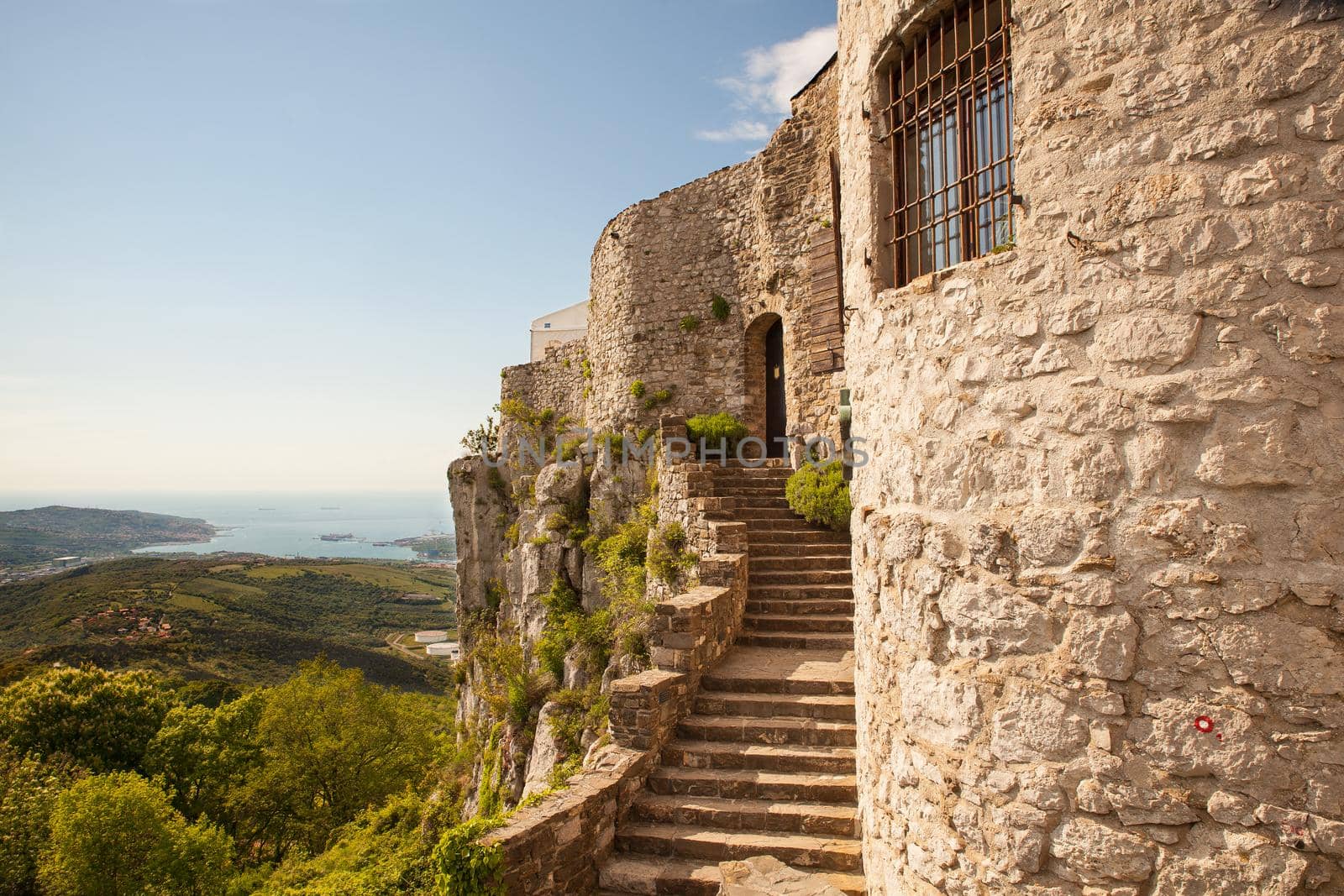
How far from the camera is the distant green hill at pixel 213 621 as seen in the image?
4706cm

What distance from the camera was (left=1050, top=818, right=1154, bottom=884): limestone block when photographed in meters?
3.34

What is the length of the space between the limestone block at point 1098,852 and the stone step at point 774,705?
189 inches

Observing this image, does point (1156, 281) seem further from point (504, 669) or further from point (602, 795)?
point (504, 669)

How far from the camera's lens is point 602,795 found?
7152 mm

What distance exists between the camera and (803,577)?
38.5 feet

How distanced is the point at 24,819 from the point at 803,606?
18995 millimetres

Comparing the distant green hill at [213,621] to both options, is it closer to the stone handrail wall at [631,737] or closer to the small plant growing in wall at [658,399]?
the small plant growing in wall at [658,399]

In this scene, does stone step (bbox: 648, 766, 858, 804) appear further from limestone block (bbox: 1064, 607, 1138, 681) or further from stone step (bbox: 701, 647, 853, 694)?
limestone block (bbox: 1064, 607, 1138, 681)

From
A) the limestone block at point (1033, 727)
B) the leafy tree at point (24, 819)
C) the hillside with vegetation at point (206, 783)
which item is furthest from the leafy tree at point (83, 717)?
the limestone block at point (1033, 727)

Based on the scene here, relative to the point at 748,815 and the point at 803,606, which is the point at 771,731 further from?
the point at 803,606

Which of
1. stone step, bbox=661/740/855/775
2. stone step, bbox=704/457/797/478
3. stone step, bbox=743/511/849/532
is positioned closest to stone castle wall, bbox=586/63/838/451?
stone step, bbox=704/457/797/478

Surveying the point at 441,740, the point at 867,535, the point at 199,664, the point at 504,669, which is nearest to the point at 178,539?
the point at 199,664

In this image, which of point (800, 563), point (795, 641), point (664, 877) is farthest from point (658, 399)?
point (664, 877)

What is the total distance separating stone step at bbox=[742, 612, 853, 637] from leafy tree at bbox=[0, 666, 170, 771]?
21.1 metres
